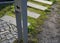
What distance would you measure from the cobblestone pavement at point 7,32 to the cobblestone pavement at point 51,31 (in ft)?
1.76

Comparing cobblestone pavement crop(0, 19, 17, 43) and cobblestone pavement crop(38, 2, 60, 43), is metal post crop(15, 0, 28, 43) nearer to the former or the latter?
cobblestone pavement crop(0, 19, 17, 43)

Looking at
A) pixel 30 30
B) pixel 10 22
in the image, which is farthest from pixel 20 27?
pixel 10 22

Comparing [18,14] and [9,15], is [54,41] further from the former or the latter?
[9,15]

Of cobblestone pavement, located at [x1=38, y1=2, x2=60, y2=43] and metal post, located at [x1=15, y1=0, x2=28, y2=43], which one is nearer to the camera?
metal post, located at [x1=15, y1=0, x2=28, y2=43]

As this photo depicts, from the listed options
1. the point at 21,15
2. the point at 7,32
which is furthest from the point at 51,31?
the point at 21,15

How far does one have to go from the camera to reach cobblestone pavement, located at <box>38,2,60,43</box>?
3360 mm

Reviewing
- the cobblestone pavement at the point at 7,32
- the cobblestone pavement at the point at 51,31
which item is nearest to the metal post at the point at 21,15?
the cobblestone pavement at the point at 7,32

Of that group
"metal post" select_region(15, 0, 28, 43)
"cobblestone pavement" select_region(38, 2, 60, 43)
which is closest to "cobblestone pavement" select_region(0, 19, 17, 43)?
"metal post" select_region(15, 0, 28, 43)

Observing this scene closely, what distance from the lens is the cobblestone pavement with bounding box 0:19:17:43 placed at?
10.8ft

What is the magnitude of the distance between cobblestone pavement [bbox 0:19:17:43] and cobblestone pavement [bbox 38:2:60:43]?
0.54 m

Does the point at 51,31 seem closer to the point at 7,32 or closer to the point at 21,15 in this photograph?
the point at 7,32

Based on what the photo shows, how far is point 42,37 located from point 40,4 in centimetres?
141

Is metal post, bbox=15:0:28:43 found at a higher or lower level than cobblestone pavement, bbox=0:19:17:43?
higher

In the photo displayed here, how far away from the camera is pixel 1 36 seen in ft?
11.1
